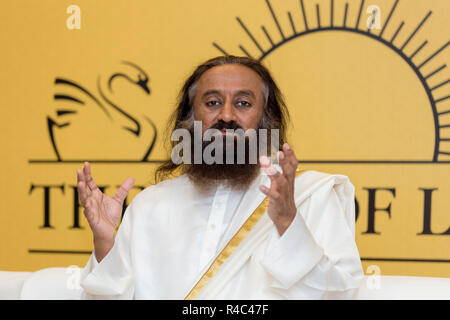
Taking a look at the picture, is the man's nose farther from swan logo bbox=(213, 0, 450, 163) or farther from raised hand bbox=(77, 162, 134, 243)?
swan logo bbox=(213, 0, 450, 163)

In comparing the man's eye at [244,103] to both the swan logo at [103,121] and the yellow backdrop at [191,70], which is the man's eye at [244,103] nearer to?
the yellow backdrop at [191,70]

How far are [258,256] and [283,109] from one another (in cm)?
93

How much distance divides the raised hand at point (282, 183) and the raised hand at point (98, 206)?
0.58 m

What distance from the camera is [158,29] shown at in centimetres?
316

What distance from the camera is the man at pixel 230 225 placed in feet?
5.87

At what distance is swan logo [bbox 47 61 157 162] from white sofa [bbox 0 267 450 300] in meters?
1.00

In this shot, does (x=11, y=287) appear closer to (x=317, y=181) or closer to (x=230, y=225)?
(x=230, y=225)

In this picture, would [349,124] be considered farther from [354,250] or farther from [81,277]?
[81,277]

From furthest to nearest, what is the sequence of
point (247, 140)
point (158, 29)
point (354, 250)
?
point (158, 29)
point (247, 140)
point (354, 250)

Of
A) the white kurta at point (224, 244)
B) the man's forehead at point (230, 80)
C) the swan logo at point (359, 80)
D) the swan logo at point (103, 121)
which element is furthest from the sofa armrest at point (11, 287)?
the swan logo at point (359, 80)

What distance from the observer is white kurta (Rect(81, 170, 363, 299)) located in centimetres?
181

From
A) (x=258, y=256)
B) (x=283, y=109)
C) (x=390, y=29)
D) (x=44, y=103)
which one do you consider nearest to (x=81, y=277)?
(x=258, y=256)

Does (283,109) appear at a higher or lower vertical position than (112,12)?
lower

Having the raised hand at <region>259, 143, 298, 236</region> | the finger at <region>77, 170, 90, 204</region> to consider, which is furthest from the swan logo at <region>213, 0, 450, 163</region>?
the finger at <region>77, 170, 90, 204</region>
